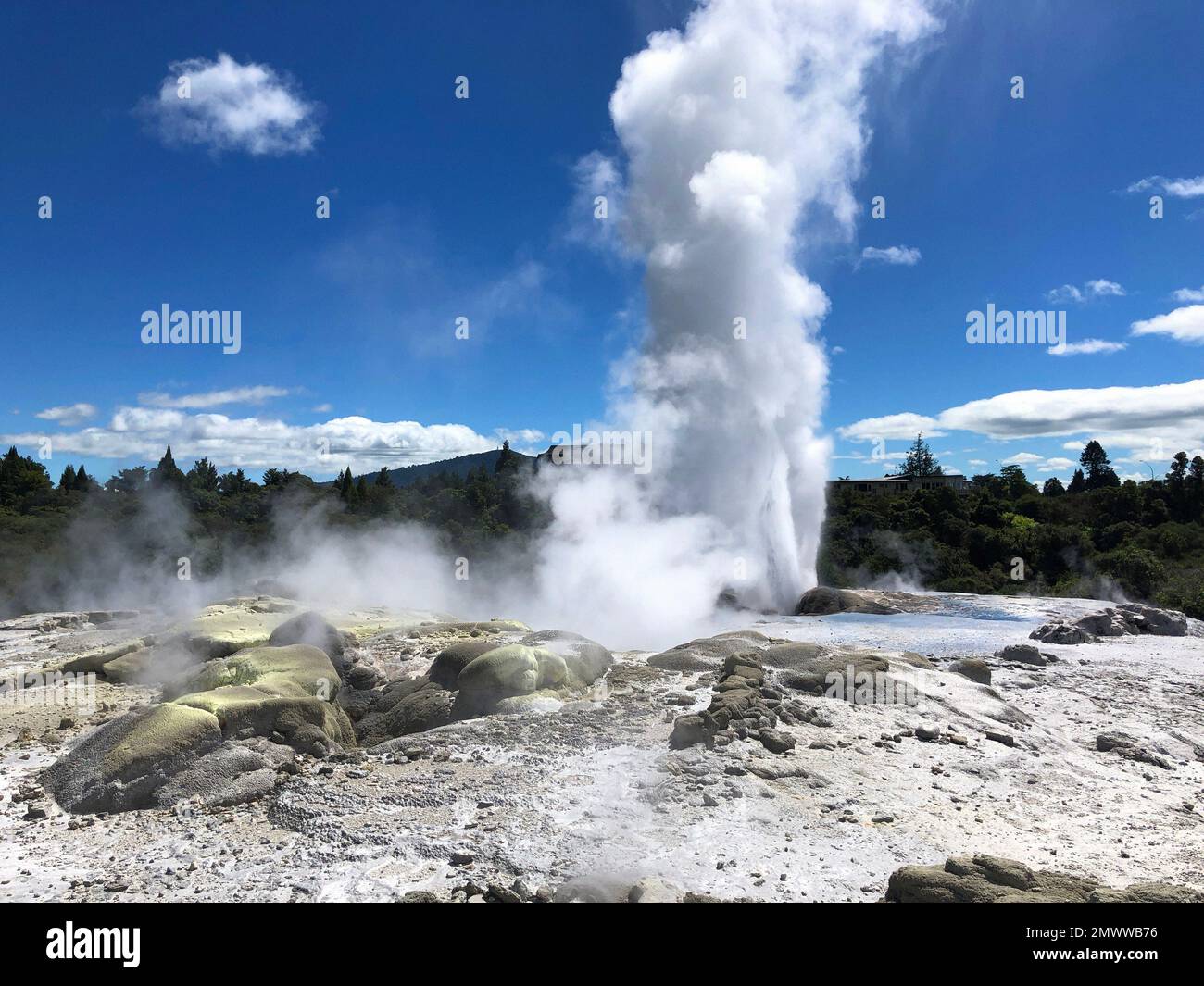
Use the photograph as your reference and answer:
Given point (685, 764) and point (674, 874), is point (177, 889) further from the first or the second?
point (685, 764)

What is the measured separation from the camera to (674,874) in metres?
4.94

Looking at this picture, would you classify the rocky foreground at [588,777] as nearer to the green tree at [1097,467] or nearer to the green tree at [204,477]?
the green tree at [204,477]

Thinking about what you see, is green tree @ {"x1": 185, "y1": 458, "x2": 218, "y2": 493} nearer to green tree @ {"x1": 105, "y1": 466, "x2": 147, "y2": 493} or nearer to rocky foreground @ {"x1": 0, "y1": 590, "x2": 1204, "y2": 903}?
green tree @ {"x1": 105, "y1": 466, "x2": 147, "y2": 493}

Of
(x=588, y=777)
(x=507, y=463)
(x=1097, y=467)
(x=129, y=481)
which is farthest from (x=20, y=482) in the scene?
(x=1097, y=467)

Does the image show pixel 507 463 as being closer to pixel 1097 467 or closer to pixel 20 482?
pixel 20 482

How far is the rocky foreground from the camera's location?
496 centimetres

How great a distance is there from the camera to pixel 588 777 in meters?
6.62


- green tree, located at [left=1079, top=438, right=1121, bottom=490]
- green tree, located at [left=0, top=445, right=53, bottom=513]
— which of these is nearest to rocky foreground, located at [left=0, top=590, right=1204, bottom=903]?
green tree, located at [left=0, top=445, right=53, bottom=513]

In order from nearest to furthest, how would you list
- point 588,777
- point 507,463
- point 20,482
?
point 588,777 < point 20,482 < point 507,463

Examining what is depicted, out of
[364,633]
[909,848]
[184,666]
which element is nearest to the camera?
[909,848]

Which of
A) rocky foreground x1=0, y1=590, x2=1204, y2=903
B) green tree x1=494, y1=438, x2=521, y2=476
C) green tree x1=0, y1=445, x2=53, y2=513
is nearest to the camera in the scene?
rocky foreground x1=0, y1=590, x2=1204, y2=903
